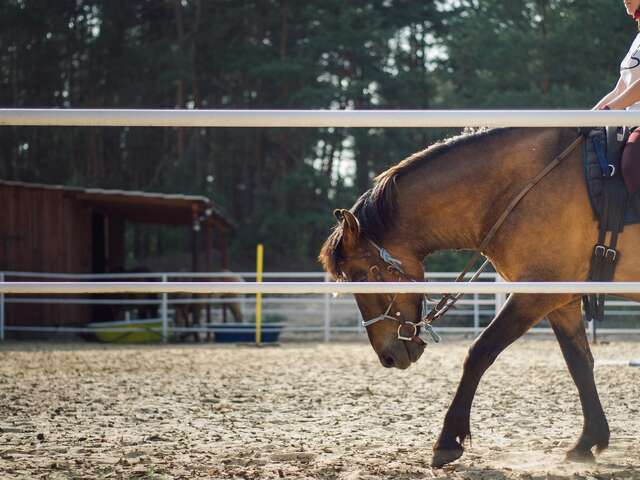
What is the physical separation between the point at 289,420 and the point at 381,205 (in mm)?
1939

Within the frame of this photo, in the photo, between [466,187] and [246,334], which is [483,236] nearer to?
[466,187]

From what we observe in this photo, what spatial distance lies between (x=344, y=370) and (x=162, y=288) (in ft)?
19.5

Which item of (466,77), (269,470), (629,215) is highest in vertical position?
(466,77)

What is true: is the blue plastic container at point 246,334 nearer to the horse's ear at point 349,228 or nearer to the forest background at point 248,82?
the horse's ear at point 349,228

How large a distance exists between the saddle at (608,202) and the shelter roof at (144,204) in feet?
38.8

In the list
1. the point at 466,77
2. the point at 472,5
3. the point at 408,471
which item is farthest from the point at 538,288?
the point at 472,5

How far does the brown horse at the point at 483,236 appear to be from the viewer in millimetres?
3486

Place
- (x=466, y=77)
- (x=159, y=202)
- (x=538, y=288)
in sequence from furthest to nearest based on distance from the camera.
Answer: (x=466, y=77) → (x=159, y=202) → (x=538, y=288)

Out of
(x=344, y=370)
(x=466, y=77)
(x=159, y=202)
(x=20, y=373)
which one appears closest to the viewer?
(x=20, y=373)

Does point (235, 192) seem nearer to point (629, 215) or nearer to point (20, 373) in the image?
point (20, 373)

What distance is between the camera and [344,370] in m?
8.59

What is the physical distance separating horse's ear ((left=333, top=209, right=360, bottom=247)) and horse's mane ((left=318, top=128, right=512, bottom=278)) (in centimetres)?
4

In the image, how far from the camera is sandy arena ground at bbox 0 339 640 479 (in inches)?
140

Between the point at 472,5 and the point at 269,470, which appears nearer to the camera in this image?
the point at 269,470
